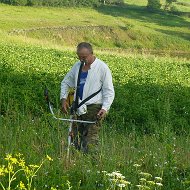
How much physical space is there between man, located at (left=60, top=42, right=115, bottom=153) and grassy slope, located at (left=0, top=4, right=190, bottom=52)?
44.1 meters

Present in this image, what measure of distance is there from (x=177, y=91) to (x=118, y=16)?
2600 inches

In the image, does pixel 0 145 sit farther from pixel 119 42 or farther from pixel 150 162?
pixel 119 42

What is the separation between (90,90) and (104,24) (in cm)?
6355

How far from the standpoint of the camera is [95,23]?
226ft

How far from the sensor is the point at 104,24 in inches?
2736

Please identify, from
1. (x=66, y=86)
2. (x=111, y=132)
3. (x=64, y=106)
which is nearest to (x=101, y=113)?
(x=64, y=106)

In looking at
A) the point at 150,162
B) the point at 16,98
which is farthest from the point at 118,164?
the point at 16,98

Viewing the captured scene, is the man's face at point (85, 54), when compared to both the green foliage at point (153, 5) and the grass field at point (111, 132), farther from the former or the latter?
the green foliage at point (153, 5)

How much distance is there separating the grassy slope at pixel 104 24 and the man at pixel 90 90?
44070mm

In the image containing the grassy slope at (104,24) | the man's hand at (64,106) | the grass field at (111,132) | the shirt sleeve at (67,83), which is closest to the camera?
the grass field at (111,132)

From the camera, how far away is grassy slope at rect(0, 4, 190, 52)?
59.2 meters

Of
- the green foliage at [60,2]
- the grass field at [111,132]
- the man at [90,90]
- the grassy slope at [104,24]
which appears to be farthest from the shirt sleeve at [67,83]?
the green foliage at [60,2]

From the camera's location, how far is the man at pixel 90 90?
6602 mm

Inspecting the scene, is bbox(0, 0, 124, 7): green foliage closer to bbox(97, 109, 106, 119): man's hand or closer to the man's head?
the man's head
